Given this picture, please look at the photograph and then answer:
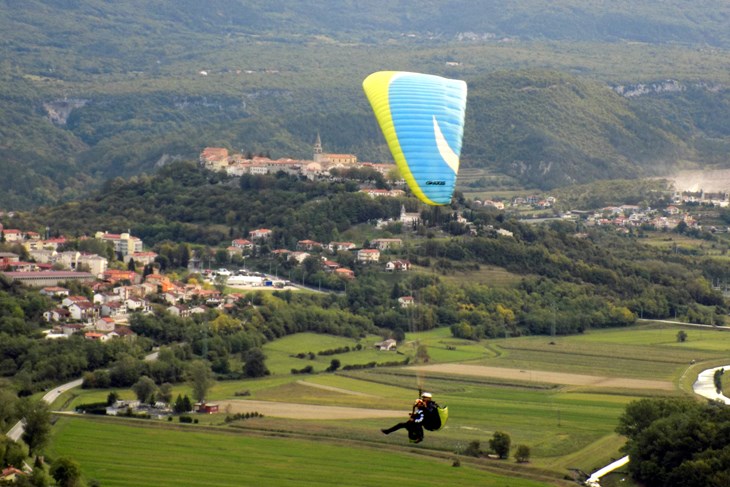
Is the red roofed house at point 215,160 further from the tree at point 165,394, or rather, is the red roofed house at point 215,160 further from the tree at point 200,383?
the tree at point 165,394

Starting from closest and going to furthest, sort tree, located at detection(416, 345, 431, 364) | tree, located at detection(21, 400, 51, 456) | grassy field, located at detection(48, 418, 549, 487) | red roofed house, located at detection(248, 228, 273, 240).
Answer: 1. grassy field, located at detection(48, 418, 549, 487)
2. tree, located at detection(21, 400, 51, 456)
3. tree, located at detection(416, 345, 431, 364)
4. red roofed house, located at detection(248, 228, 273, 240)

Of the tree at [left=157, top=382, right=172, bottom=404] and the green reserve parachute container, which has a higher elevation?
the green reserve parachute container

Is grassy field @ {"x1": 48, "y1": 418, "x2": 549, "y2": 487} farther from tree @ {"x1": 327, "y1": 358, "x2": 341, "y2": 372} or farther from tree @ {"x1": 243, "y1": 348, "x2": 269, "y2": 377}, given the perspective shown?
tree @ {"x1": 327, "y1": 358, "x2": 341, "y2": 372}

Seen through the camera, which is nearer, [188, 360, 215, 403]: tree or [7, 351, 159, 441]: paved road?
[7, 351, 159, 441]: paved road

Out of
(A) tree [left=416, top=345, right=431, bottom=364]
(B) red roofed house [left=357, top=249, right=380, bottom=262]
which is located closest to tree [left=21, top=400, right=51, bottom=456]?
(A) tree [left=416, top=345, right=431, bottom=364]

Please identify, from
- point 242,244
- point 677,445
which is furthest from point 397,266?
point 677,445

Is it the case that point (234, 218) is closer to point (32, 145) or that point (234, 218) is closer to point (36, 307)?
point (36, 307)

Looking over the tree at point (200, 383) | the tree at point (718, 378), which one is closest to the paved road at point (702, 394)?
the tree at point (718, 378)
